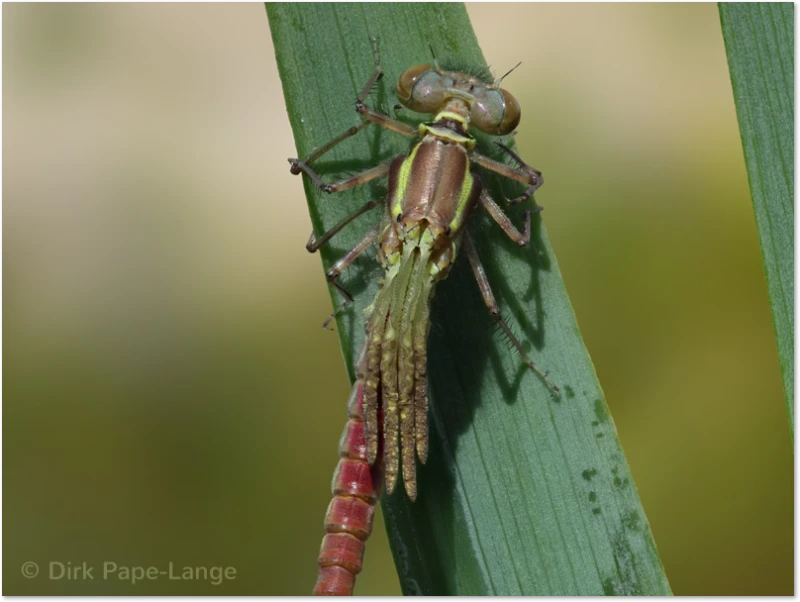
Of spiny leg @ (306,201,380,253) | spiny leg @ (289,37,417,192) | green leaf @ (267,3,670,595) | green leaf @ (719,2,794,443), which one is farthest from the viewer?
spiny leg @ (306,201,380,253)

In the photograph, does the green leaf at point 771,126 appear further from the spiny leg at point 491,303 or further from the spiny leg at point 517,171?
the spiny leg at point 491,303

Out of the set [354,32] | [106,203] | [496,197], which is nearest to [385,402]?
[496,197]

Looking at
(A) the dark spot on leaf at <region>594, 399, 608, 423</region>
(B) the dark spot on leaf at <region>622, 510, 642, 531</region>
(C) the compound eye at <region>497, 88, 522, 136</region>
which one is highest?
(C) the compound eye at <region>497, 88, 522, 136</region>

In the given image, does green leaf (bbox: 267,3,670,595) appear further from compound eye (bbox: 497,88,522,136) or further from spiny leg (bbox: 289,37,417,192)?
compound eye (bbox: 497,88,522,136)

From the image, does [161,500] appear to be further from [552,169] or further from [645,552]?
[552,169]

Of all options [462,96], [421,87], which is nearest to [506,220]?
[462,96]

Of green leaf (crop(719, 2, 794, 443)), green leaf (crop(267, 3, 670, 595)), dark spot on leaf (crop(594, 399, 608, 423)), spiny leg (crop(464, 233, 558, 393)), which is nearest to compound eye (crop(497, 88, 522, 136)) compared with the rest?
green leaf (crop(267, 3, 670, 595))

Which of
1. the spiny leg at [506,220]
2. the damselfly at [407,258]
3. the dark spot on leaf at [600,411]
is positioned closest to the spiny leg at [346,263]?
the damselfly at [407,258]
